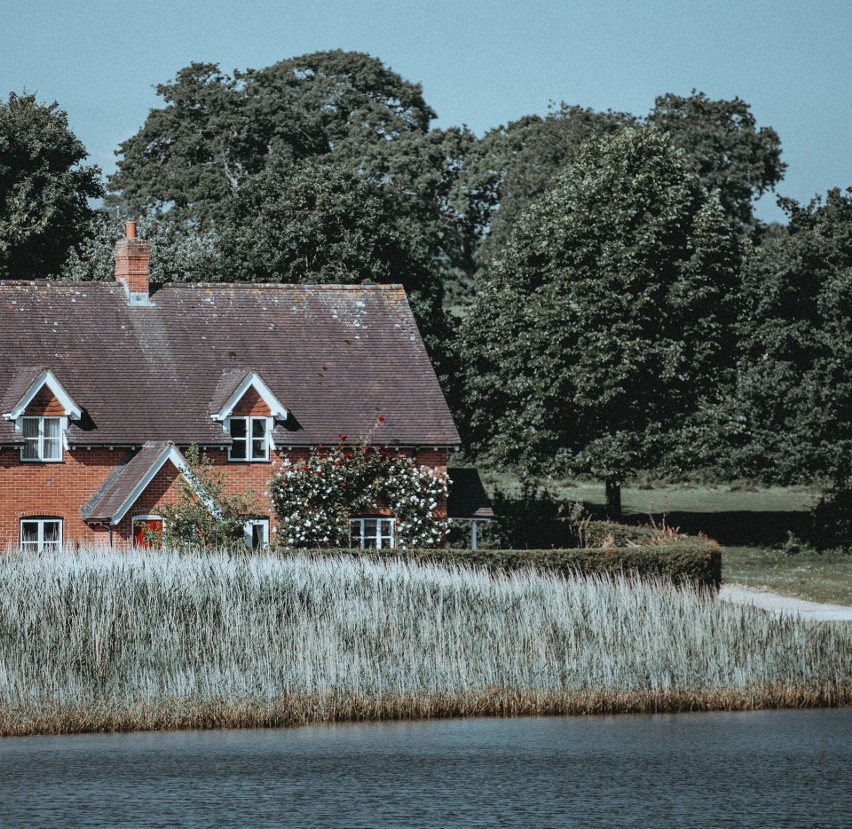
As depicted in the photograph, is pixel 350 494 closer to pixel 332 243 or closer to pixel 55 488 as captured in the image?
pixel 55 488

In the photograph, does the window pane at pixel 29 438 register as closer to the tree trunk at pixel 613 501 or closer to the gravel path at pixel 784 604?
the gravel path at pixel 784 604

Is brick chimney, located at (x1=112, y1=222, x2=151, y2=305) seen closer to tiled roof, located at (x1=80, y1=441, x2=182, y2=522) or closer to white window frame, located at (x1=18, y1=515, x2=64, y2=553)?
tiled roof, located at (x1=80, y1=441, x2=182, y2=522)

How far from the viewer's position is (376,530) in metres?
41.3

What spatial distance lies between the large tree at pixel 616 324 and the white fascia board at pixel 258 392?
1086 centimetres

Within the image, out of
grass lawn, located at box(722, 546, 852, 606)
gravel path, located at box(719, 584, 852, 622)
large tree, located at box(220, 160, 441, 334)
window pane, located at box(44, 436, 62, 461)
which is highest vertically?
large tree, located at box(220, 160, 441, 334)

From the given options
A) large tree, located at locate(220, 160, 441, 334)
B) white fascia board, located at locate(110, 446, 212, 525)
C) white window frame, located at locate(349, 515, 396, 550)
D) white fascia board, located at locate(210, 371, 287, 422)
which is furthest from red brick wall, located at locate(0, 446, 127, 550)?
large tree, located at locate(220, 160, 441, 334)

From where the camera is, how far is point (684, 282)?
Result: 4972 centimetres

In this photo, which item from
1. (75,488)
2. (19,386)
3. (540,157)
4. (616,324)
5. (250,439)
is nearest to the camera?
(75,488)

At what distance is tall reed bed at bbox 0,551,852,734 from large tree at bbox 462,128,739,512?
23931 millimetres

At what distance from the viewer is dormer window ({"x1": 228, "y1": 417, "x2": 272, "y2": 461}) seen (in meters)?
41.8

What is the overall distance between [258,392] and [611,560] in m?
13.0

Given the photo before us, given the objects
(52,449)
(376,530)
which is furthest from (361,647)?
(52,449)


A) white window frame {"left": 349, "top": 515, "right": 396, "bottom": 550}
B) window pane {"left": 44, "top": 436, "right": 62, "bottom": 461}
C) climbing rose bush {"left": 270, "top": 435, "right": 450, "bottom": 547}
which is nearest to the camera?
climbing rose bush {"left": 270, "top": 435, "right": 450, "bottom": 547}

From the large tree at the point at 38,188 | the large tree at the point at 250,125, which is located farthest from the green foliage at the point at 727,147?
the large tree at the point at 38,188
